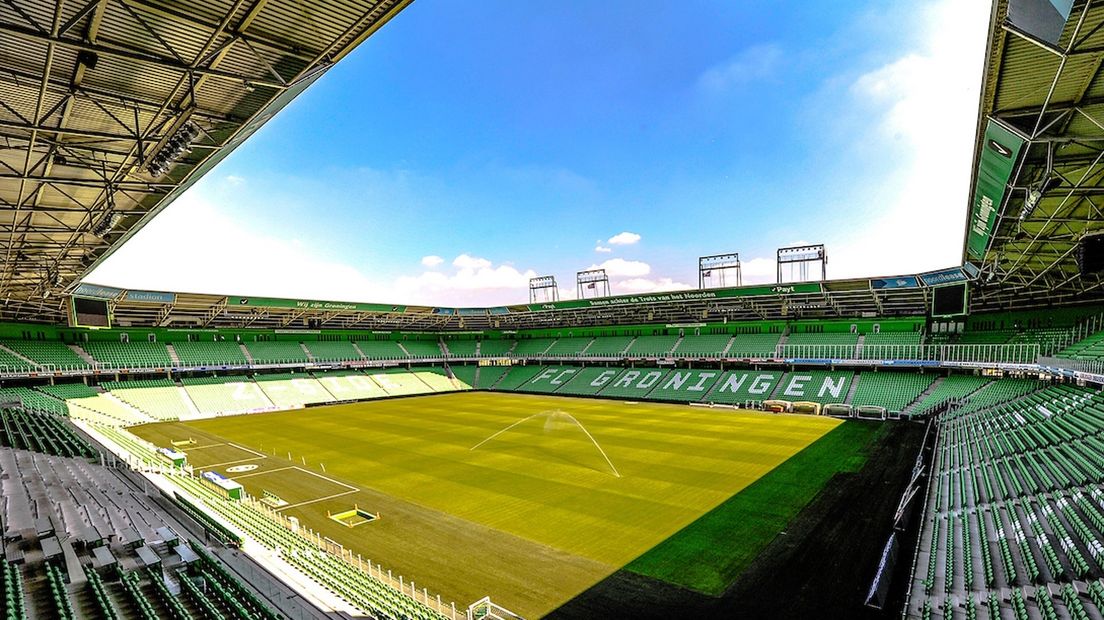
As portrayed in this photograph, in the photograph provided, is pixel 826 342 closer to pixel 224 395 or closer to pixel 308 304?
pixel 308 304

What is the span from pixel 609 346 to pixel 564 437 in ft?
101

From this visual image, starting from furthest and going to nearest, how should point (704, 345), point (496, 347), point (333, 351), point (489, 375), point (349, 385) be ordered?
point (496, 347)
point (489, 375)
point (333, 351)
point (349, 385)
point (704, 345)

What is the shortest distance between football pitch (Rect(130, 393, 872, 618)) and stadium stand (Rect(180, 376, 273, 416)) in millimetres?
4480

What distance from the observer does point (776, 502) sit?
18.3 m

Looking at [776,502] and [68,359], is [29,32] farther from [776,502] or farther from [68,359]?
[68,359]

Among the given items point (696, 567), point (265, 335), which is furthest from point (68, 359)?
point (696, 567)

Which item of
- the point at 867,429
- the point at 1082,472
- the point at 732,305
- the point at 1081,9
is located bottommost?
the point at 867,429

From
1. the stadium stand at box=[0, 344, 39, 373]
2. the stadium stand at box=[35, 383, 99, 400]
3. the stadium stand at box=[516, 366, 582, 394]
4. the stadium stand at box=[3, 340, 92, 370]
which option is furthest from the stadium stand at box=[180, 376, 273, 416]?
the stadium stand at box=[516, 366, 582, 394]

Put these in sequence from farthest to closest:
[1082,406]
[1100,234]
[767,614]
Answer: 1. [1082,406]
2. [1100,234]
3. [767,614]

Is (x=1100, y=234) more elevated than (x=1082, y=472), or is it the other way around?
(x=1100, y=234)

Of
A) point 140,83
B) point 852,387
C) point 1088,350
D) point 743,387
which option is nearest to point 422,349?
point 743,387

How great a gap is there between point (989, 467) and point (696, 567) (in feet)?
42.7

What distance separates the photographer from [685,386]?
48.6m

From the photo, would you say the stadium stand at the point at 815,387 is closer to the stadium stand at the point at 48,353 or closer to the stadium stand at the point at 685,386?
the stadium stand at the point at 685,386
